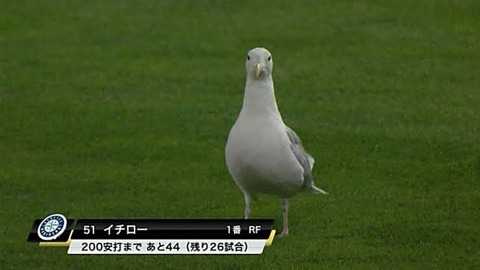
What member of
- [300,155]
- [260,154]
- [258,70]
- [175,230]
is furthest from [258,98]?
[175,230]

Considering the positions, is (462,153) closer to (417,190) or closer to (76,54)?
(417,190)

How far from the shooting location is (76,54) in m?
22.0

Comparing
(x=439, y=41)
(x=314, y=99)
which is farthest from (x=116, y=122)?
(x=439, y=41)

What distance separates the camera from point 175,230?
10.3 m

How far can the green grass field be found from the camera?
11.3 metres

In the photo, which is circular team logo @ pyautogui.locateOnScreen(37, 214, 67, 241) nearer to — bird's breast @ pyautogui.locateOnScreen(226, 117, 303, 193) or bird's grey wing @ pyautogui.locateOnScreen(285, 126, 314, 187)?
bird's breast @ pyautogui.locateOnScreen(226, 117, 303, 193)

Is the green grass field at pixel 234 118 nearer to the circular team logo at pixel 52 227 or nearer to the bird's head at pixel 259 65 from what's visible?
the circular team logo at pixel 52 227

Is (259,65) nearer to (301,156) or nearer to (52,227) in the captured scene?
(301,156)

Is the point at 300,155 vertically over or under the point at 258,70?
under
